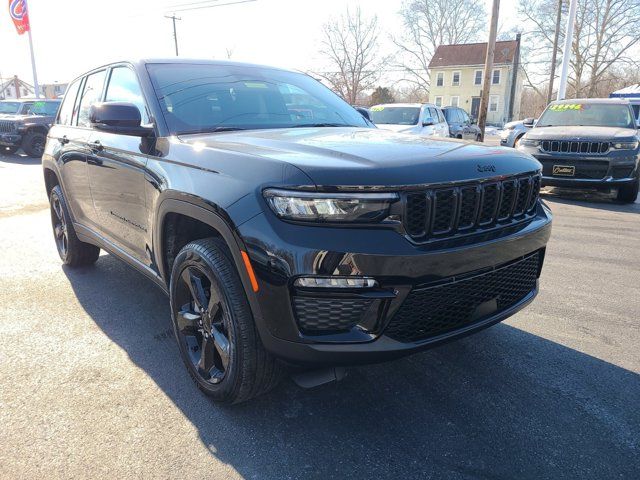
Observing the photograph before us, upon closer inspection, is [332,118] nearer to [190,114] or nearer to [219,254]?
[190,114]

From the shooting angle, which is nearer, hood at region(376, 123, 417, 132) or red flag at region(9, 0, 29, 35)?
hood at region(376, 123, 417, 132)

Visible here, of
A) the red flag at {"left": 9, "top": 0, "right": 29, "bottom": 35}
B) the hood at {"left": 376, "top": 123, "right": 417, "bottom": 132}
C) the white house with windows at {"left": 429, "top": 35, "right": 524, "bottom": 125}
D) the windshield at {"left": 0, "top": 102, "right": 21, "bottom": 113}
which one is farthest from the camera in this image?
the white house with windows at {"left": 429, "top": 35, "right": 524, "bottom": 125}

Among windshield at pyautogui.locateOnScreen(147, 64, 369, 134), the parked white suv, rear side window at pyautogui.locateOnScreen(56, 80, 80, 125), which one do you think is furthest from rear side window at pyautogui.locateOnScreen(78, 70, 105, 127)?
the parked white suv

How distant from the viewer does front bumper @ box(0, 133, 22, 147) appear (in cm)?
1505

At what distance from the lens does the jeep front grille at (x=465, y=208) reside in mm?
1949

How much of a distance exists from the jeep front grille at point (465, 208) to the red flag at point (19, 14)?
3156cm

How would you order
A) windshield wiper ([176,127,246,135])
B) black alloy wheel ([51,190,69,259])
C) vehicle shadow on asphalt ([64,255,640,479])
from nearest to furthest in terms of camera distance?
vehicle shadow on asphalt ([64,255,640,479])
windshield wiper ([176,127,246,135])
black alloy wheel ([51,190,69,259])

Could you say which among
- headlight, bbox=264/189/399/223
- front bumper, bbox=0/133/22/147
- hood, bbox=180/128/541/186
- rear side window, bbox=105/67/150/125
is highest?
rear side window, bbox=105/67/150/125

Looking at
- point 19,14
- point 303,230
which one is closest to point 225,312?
point 303,230

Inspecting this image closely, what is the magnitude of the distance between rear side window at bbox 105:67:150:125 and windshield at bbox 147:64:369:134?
0.14 m

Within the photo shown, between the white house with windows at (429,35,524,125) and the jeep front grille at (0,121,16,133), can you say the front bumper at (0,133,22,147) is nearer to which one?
the jeep front grille at (0,121,16,133)

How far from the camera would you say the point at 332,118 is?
3.48 metres

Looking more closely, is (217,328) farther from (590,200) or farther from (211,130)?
(590,200)

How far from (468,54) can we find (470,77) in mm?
2489
